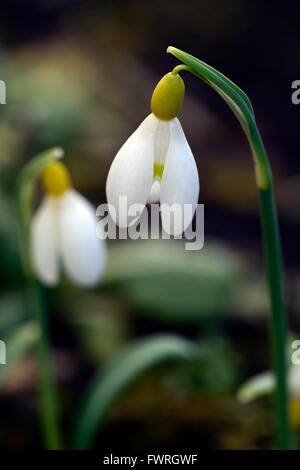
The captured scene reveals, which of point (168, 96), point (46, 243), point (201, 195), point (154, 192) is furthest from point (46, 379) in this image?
point (201, 195)

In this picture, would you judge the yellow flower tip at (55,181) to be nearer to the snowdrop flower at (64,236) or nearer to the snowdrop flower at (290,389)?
the snowdrop flower at (64,236)

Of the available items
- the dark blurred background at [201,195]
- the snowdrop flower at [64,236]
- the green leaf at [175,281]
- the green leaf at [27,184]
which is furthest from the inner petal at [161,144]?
the green leaf at [175,281]

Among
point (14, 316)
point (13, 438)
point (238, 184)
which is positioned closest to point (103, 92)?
point (238, 184)

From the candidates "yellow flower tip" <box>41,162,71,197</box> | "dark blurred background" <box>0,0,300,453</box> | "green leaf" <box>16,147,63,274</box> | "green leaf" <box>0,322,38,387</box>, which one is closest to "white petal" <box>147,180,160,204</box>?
"green leaf" <box>16,147,63,274</box>

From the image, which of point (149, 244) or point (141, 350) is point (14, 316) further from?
point (141, 350)

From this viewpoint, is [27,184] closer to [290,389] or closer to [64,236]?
[64,236]

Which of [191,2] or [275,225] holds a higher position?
[191,2]
